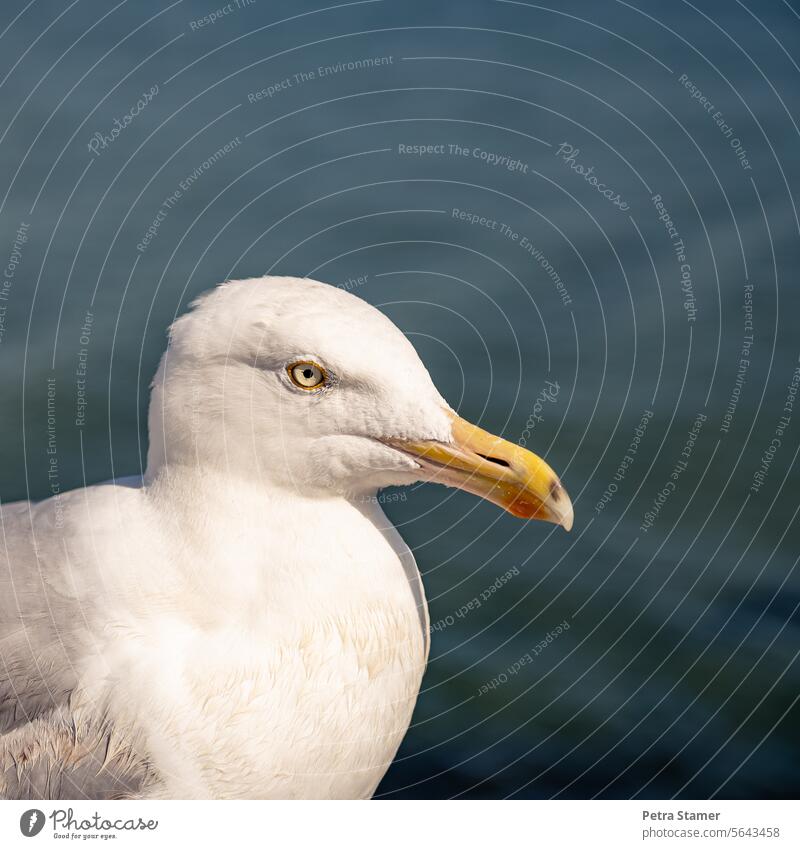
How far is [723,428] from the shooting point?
189 inches

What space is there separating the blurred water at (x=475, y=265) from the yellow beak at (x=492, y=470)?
1569mm

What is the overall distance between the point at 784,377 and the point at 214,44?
2620 mm

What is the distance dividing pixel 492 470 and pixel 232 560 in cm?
58

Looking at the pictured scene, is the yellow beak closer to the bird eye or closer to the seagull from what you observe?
the seagull

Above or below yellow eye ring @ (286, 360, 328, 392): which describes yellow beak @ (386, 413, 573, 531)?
below

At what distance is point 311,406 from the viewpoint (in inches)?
99.9

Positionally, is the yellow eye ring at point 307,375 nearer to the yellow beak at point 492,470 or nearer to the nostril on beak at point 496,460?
the yellow beak at point 492,470

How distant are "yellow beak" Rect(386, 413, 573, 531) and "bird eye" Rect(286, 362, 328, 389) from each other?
0.20 metres

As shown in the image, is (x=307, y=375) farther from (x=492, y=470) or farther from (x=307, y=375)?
(x=492, y=470)

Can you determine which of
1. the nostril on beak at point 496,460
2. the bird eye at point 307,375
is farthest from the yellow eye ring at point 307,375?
the nostril on beak at point 496,460

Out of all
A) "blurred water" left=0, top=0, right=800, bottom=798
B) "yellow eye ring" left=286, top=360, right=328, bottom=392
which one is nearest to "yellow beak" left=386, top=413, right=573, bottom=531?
"yellow eye ring" left=286, top=360, right=328, bottom=392

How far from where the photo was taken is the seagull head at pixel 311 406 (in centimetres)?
247

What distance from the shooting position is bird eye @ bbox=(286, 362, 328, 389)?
2502 mm

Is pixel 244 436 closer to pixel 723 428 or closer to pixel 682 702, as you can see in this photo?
pixel 682 702
